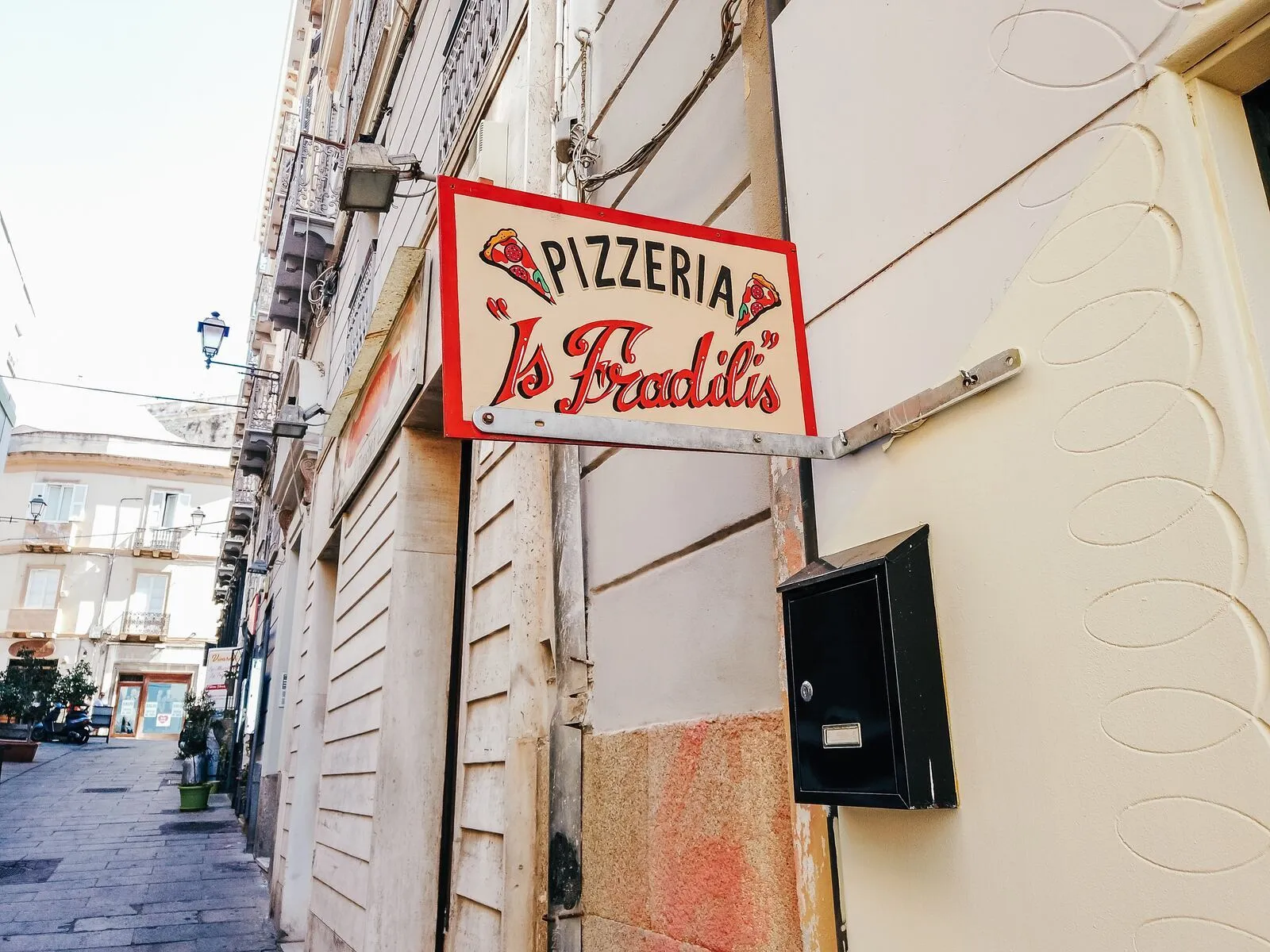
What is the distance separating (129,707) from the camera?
124 feet

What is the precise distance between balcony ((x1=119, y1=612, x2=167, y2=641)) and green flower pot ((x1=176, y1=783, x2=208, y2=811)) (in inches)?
1017

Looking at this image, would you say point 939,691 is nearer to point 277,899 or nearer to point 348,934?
point 348,934

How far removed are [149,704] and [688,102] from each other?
137ft

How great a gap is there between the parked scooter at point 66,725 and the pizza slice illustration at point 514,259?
30273 millimetres

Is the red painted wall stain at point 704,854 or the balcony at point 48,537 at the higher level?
the balcony at point 48,537

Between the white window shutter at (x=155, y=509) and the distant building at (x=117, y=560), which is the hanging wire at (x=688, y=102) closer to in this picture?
the distant building at (x=117, y=560)

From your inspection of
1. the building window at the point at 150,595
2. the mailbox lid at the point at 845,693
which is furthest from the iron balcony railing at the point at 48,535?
the mailbox lid at the point at 845,693

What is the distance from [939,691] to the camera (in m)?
1.64

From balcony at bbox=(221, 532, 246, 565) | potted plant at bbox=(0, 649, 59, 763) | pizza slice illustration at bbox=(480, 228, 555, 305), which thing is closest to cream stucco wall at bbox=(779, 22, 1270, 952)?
pizza slice illustration at bbox=(480, 228, 555, 305)

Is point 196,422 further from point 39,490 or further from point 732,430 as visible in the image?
point 732,430

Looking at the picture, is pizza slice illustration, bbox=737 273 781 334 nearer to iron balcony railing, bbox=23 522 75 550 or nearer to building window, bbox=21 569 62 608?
iron balcony railing, bbox=23 522 75 550

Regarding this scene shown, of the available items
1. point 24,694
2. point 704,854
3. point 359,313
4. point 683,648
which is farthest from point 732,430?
point 24,694

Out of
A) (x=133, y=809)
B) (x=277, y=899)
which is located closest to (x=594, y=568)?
(x=277, y=899)

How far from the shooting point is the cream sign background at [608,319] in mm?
1892
